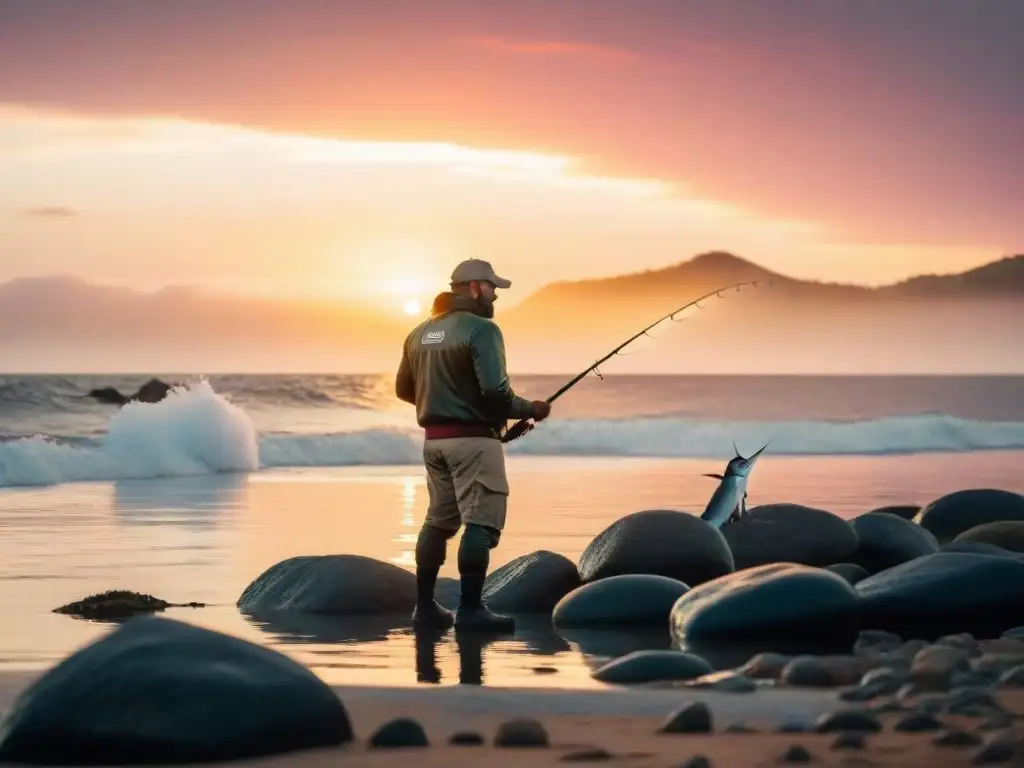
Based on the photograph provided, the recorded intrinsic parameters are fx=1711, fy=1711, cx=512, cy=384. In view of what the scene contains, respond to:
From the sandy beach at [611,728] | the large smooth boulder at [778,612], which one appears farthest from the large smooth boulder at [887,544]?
the sandy beach at [611,728]

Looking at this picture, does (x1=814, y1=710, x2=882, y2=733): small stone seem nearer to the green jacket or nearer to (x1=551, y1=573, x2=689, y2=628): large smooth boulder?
the green jacket

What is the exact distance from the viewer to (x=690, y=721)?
6113 mm

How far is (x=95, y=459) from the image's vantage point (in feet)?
86.9

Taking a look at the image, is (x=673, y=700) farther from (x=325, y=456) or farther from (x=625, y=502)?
(x=325, y=456)

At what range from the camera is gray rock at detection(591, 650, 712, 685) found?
754cm

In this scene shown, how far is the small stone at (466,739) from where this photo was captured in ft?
19.5

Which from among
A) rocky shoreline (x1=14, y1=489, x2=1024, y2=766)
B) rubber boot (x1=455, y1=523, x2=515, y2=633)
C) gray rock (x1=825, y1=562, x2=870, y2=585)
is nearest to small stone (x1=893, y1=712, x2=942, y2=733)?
rocky shoreline (x1=14, y1=489, x2=1024, y2=766)

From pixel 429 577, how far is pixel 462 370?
1.22 m

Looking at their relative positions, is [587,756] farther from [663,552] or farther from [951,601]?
[663,552]

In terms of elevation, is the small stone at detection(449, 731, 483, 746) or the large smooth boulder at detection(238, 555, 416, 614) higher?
the large smooth boulder at detection(238, 555, 416, 614)

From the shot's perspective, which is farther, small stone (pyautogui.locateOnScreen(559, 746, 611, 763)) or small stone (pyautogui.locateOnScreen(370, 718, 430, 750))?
small stone (pyautogui.locateOnScreen(370, 718, 430, 750))

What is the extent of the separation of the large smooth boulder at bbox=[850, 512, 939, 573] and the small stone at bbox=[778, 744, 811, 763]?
660 cm

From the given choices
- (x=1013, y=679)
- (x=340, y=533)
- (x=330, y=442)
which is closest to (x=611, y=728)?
(x=1013, y=679)

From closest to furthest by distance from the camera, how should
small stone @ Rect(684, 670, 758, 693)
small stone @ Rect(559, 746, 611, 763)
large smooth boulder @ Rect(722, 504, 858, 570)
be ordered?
small stone @ Rect(559, 746, 611, 763)
small stone @ Rect(684, 670, 758, 693)
large smooth boulder @ Rect(722, 504, 858, 570)
